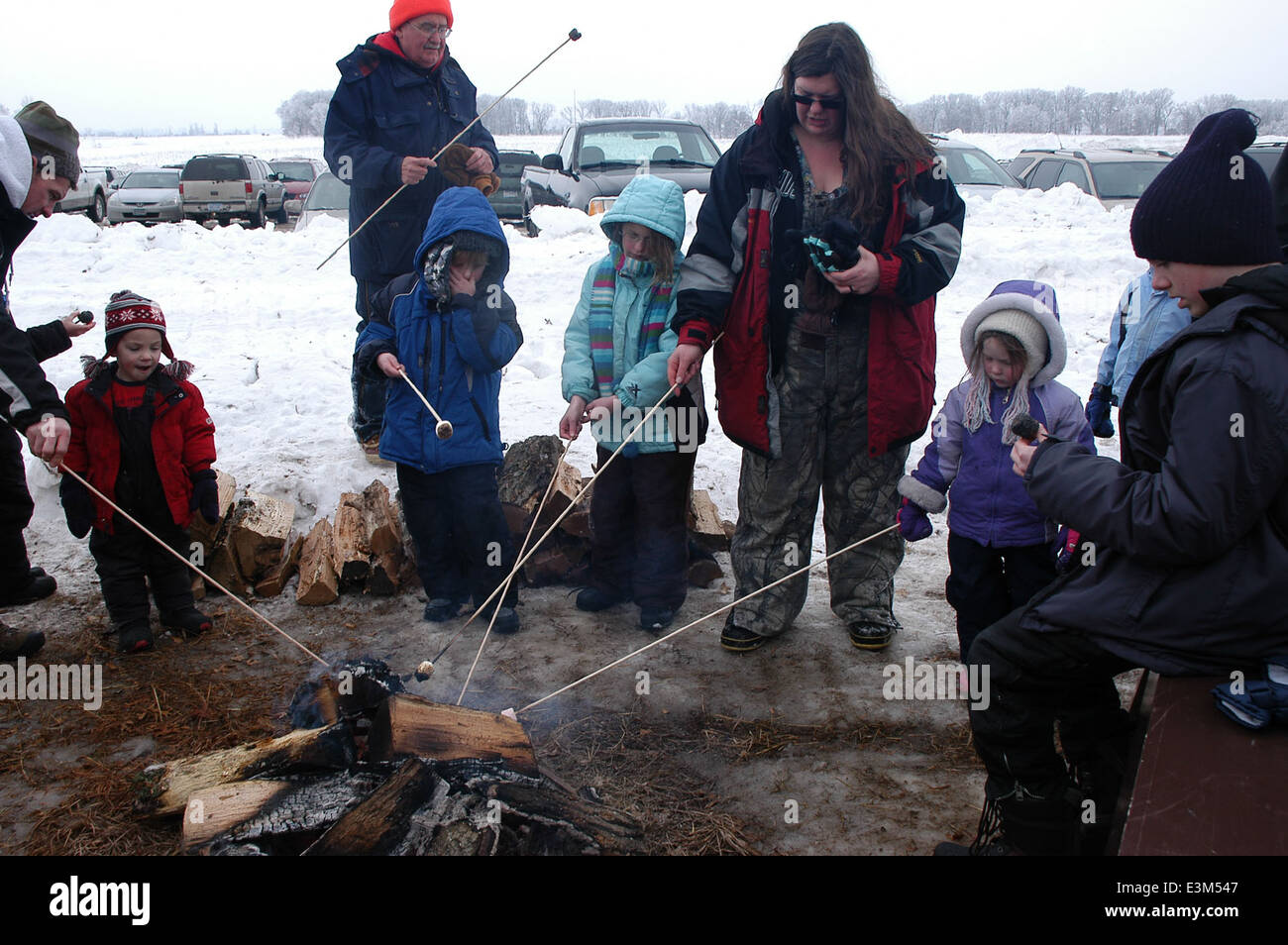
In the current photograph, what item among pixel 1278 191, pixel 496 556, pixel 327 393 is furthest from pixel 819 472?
pixel 327 393

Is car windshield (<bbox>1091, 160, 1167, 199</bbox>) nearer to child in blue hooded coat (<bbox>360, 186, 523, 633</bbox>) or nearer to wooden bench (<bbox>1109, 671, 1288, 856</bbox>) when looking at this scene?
child in blue hooded coat (<bbox>360, 186, 523, 633</bbox>)

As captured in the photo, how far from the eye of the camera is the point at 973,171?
13.9 meters

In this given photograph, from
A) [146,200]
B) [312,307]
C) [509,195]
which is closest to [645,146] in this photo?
[509,195]

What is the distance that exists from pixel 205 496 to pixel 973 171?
12500mm

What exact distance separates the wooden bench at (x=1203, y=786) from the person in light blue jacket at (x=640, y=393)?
103 inches

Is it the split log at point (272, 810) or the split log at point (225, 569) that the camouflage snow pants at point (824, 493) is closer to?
the split log at point (272, 810)

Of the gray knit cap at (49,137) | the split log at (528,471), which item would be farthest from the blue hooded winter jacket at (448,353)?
the gray knit cap at (49,137)

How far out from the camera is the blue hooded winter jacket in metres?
4.52

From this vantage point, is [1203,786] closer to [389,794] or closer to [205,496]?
[389,794]

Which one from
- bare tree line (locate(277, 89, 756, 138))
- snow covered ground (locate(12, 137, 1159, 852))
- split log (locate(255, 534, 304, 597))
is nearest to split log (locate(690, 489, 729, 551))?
snow covered ground (locate(12, 137, 1159, 852))

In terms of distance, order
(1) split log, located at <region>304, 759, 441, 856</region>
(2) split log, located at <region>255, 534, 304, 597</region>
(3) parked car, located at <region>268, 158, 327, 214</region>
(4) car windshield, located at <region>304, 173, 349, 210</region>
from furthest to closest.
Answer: (3) parked car, located at <region>268, 158, 327, 214</region> → (4) car windshield, located at <region>304, 173, 349, 210</region> → (2) split log, located at <region>255, 534, 304, 597</region> → (1) split log, located at <region>304, 759, 441, 856</region>

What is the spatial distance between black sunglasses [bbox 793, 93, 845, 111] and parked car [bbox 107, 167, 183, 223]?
23.0 meters

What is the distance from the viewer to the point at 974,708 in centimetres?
277
